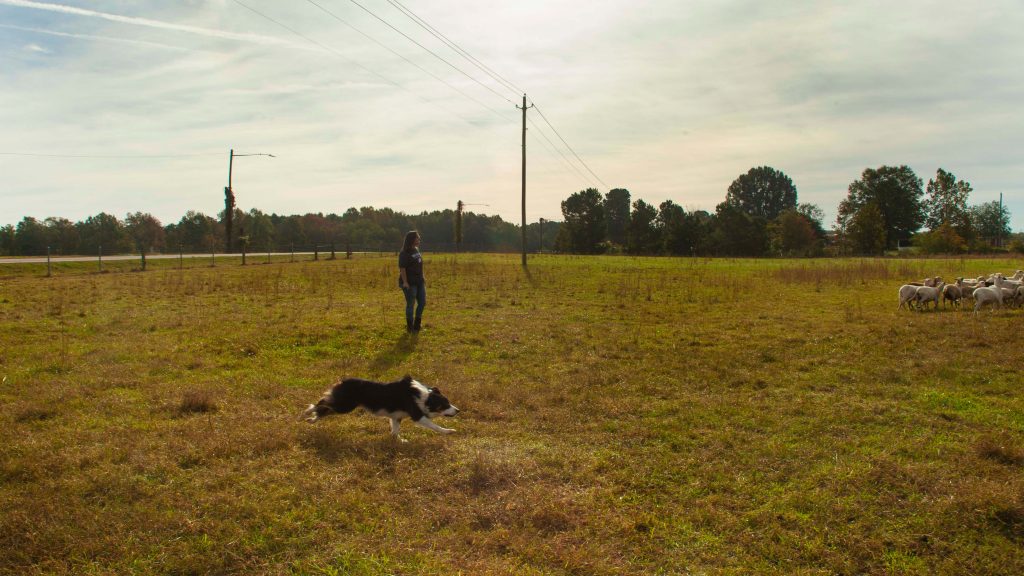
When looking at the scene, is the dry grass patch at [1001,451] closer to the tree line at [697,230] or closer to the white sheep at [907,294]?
the white sheep at [907,294]

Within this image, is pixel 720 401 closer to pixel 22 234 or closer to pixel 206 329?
pixel 206 329

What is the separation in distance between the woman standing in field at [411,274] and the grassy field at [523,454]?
2.62 feet

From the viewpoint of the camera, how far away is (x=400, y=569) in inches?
144

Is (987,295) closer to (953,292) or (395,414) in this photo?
(953,292)

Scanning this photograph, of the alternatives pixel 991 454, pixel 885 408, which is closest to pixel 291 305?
pixel 885 408

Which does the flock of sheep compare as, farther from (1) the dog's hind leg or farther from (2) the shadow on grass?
(1) the dog's hind leg

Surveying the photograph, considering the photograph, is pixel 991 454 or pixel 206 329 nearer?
pixel 991 454

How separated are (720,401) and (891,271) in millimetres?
28017

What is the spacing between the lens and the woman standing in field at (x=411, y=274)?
11.4 metres

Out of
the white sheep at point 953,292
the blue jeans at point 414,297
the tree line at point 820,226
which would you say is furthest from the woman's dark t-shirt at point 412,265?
the tree line at point 820,226

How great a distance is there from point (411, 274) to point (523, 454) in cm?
676

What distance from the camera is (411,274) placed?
11.7 metres

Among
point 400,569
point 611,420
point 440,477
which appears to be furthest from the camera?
point 611,420

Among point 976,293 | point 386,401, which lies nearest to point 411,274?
point 386,401
